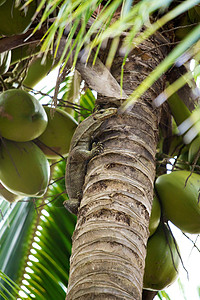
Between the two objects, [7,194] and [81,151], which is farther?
[7,194]

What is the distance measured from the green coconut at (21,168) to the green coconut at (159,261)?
0.49m

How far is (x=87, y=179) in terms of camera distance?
1.45 meters

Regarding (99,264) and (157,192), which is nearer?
(99,264)

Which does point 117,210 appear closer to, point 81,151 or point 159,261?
point 81,151

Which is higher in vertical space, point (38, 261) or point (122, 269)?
point (38, 261)

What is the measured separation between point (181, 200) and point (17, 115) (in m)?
0.68

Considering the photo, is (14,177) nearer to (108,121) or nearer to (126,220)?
(108,121)

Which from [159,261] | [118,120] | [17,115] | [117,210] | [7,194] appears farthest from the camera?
[7,194]

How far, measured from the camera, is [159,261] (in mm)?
1866

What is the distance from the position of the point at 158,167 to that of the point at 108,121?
657 mm

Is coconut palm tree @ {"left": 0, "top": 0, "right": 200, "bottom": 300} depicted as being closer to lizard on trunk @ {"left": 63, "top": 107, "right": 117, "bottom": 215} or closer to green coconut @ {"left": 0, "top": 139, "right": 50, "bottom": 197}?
lizard on trunk @ {"left": 63, "top": 107, "right": 117, "bottom": 215}

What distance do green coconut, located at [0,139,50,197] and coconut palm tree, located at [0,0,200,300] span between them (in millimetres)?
249

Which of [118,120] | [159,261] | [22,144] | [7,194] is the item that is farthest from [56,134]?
[159,261]

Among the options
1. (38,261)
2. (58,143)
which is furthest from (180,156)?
(38,261)
